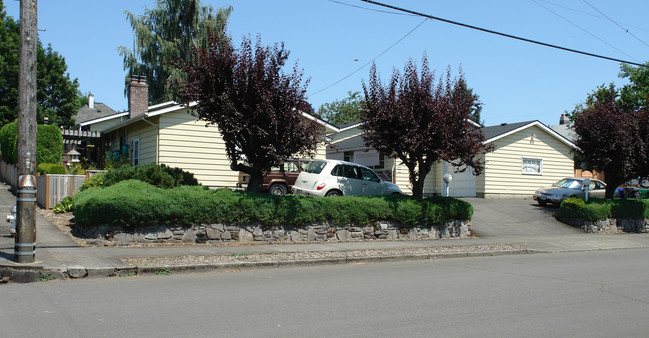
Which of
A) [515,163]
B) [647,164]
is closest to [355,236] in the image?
[647,164]

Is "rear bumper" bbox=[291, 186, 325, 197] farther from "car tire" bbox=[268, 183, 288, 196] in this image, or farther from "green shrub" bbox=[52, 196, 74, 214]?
"green shrub" bbox=[52, 196, 74, 214]

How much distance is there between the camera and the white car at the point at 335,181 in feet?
53.9

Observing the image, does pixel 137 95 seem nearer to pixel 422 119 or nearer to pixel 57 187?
pixel 57 187

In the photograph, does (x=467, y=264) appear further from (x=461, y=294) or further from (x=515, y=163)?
(x=515, y=163)

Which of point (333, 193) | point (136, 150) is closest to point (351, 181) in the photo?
point (333, 193)

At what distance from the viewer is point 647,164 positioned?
21.0 m

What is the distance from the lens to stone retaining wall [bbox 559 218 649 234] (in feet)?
65.3

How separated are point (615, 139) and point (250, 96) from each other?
15.1 m

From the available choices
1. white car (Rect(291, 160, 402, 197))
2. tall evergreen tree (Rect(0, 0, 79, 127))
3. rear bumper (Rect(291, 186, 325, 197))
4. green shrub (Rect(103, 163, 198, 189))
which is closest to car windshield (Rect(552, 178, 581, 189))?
white car (Rect(291, 160, 402, 197))

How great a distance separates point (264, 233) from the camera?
13281 millimetres

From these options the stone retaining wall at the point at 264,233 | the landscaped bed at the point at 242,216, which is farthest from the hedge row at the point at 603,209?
the landscaped bed at the point at 242,216

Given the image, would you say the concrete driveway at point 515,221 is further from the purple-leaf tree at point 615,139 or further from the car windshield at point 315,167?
the car windshield at point 315,167

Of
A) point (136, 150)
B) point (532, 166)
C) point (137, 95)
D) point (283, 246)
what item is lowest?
point (283, 246)

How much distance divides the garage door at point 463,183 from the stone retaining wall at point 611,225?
21.4 feet
